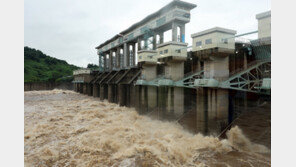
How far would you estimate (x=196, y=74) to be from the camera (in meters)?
13.8

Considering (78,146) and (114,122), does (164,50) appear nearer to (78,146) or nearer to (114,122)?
(114,122)

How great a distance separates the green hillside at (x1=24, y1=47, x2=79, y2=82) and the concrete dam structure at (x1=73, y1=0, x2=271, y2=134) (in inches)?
1154

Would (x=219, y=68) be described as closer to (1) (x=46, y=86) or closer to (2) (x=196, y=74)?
(2) (x=196, y=74)

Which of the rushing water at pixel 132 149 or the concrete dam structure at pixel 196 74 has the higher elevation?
the concrete dam structure at pixel 196 74

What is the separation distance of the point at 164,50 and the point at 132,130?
294 inches

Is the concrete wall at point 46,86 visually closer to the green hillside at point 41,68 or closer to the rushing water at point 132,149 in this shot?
the green hillside at point 41,68

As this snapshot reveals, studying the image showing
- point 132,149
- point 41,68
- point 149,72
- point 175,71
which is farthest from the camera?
point 41,68

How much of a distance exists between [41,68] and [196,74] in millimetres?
48996

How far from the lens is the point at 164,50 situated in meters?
15.8

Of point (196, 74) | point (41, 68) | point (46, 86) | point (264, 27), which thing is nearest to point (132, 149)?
point (196, 74)

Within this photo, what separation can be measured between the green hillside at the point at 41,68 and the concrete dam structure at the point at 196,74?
29305mm

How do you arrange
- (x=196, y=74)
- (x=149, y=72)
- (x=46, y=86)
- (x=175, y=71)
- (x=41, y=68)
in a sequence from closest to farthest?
(x=196, y=74) → (x=175, y=71) → (x=149, y=72) → (x=46, y=86) → (x=41, y=68)

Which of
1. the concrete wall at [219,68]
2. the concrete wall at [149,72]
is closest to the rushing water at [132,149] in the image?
the concrete wall at [219,68]

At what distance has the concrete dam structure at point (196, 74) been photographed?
34.7ft
